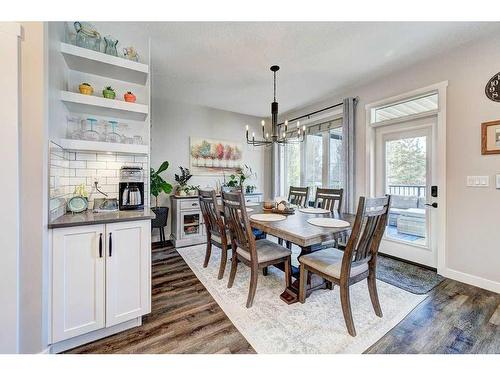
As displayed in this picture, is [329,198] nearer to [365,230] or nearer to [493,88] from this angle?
[365,230]

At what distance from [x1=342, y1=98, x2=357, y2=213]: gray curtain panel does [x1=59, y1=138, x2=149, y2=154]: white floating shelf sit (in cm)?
290

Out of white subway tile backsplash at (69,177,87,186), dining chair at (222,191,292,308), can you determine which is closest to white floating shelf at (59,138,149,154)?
white subway tile backsplash at (69,177,87,186)

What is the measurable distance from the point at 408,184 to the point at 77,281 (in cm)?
375

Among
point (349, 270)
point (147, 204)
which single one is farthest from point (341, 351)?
point (147, 204)

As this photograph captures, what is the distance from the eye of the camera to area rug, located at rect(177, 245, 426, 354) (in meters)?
1.45

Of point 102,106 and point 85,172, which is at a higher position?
point 102,106

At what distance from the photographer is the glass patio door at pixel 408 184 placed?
2.72 m

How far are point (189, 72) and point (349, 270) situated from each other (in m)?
3.09

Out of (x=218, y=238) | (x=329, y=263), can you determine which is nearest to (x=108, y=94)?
(x=218, y=238)

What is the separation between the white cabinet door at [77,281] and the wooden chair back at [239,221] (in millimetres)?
988

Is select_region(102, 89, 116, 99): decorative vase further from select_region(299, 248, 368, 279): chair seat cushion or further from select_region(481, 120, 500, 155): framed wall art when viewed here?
select_region(481, 120, 500, 155): framed wall art

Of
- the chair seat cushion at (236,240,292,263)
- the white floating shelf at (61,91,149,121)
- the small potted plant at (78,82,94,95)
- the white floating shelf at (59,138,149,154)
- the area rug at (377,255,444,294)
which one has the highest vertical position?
the small potted plant at (78,82,94,95)

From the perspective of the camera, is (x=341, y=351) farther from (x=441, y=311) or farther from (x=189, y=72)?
(x=189, y=72)

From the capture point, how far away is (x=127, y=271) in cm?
156
